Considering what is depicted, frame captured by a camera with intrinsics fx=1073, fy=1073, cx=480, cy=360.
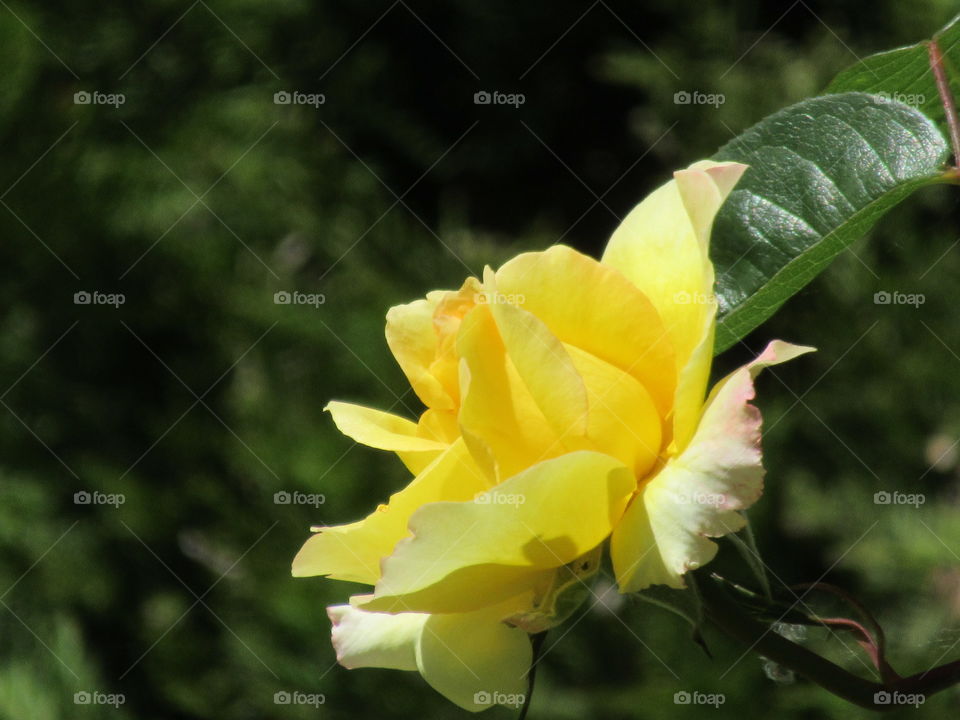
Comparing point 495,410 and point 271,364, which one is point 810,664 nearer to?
point 495,410

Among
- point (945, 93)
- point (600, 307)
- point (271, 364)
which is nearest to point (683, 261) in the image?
point (600, 307)

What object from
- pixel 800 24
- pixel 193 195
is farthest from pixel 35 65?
pixel 800 24

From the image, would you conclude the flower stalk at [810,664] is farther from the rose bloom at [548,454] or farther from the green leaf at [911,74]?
the green leaf at [911,74]

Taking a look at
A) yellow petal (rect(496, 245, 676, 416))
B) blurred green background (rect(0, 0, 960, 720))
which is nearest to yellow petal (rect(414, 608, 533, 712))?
yellow petal (rect(496, 245, 676, 416))

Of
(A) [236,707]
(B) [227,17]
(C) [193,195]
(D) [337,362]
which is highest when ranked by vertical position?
(B) [227,17]

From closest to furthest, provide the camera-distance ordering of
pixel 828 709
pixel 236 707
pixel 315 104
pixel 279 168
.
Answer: pixel 828 709
pixel 236 707
pixel 279 168
pixel 315 104

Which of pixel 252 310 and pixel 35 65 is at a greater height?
pixel 35 65

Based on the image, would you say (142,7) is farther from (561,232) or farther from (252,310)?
(561,232)

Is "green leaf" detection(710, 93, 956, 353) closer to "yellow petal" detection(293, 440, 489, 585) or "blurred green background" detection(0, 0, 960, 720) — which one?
"yellow petal" detection(293, 440, 489, 585)
